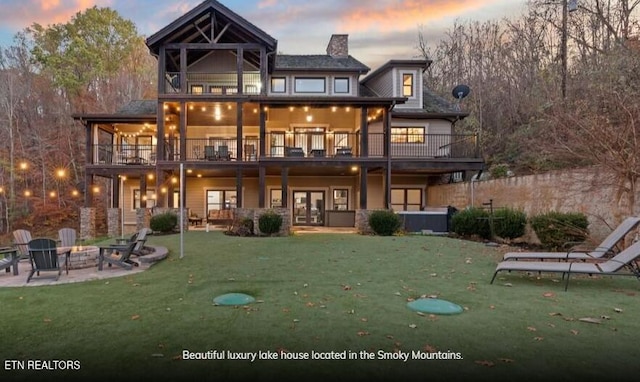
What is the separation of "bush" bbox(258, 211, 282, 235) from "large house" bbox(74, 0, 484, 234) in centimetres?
220

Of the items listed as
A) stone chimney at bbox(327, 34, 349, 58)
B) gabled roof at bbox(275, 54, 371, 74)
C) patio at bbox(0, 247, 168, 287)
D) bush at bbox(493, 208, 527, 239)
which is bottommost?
patio at bbox(0, 247, 168, 287)

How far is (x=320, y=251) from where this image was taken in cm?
986

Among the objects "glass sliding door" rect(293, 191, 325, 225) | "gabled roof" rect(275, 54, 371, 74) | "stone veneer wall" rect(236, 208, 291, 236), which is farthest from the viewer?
"glass sliding door" rect(293, 191, 325, 225)

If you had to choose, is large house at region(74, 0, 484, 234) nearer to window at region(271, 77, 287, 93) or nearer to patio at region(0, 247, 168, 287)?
window at region(271, 77, 287, 93)

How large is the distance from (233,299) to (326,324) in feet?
5.50

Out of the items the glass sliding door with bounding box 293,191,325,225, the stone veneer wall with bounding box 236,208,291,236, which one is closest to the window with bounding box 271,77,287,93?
the glass sliding door with bounding box 293,191,325,225

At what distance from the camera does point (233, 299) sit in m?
5.11

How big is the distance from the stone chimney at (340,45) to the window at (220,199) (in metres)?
10.6

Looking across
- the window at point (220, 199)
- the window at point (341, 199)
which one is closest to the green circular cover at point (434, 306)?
the window at point (341, 199)

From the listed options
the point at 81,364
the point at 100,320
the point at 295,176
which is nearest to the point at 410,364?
the point at 81,364

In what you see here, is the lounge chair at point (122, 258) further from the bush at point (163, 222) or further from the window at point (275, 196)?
the window at point (275, 196)

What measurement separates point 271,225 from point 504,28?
25102mm

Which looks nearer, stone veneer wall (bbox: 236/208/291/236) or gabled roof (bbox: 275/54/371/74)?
stone veneer wall (bbox: 236/208/291/236)

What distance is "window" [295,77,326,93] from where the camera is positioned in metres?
19.6
